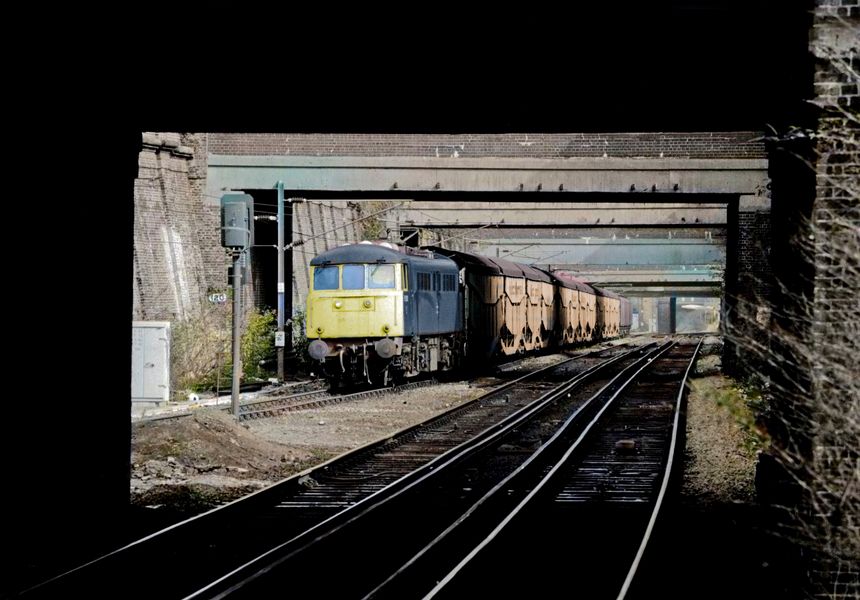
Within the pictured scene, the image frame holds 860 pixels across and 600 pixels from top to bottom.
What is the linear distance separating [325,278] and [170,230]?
7408 mm

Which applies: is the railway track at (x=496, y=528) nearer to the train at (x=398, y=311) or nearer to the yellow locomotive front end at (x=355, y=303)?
the yellow locomotive front end at (x=355, y=303)

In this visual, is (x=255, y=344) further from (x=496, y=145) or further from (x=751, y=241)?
(x=751, y=241)

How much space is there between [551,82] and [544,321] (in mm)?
31872

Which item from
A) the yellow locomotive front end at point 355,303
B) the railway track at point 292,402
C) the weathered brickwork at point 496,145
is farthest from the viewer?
the weathered brickwork at point 496,145

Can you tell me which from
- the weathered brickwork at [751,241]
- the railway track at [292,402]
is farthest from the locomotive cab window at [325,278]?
the weathered brickwork at [751,241]

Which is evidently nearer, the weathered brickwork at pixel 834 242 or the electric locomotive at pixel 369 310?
the weathered brickwork at pixel 834 242

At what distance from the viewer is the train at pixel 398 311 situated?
24.4 m

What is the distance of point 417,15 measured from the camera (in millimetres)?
8656

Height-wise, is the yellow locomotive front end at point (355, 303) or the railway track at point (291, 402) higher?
the yellow locomotive front end at point (355, 303)

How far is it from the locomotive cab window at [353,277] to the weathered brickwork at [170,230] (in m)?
5.05

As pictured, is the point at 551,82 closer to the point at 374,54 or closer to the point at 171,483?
the point at 374,54

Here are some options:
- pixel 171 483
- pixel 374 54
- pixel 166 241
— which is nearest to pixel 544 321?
pixel 166 241

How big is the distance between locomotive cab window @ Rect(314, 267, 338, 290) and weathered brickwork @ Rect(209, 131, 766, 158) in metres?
3.10

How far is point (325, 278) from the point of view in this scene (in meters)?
A: 25.2
